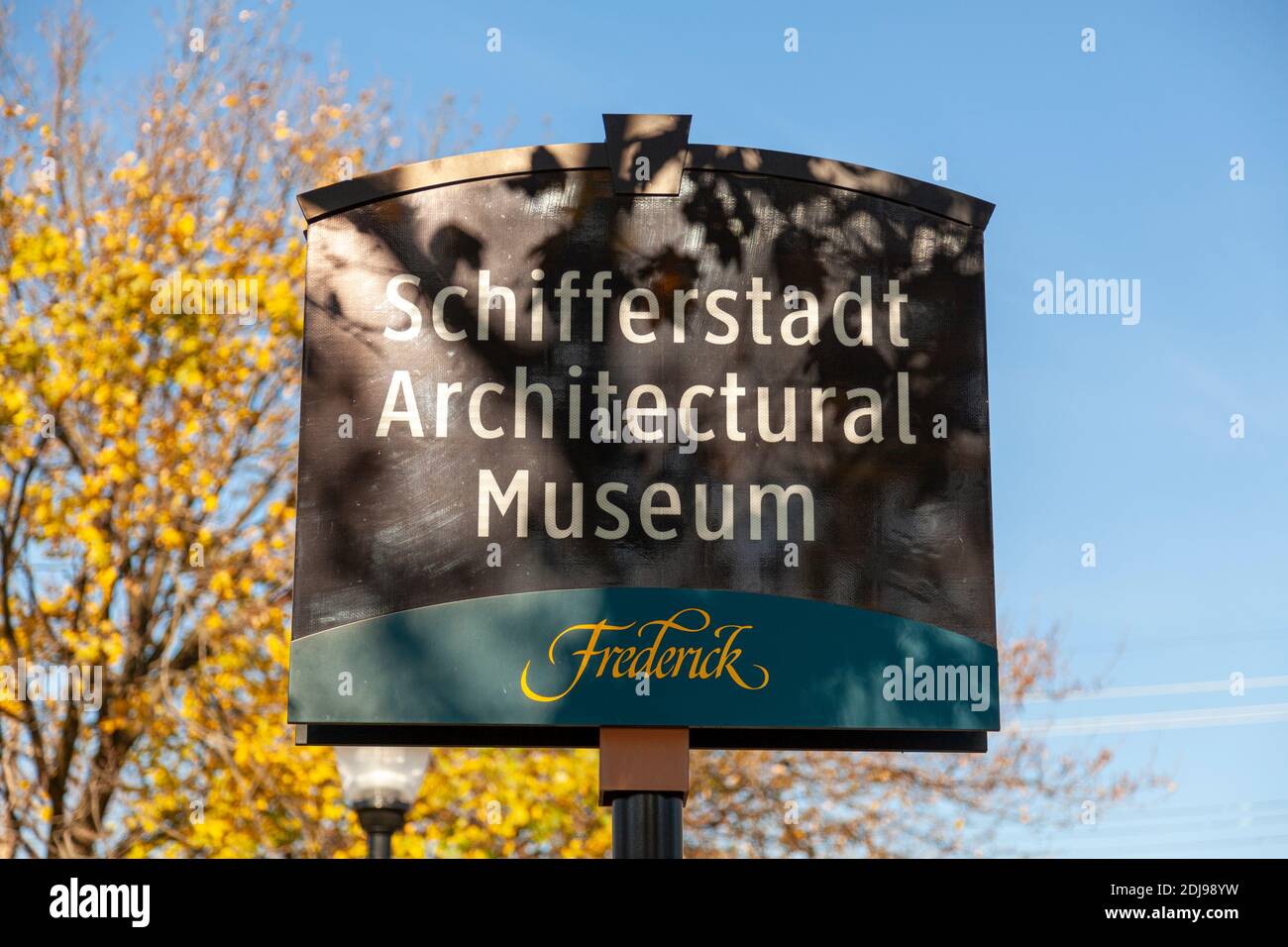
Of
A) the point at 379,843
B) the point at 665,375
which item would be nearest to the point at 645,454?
the point at 665,375

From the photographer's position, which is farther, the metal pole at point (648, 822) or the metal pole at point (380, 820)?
the metal pole at point (380, 820)

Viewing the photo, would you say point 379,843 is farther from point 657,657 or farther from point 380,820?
point 657,657

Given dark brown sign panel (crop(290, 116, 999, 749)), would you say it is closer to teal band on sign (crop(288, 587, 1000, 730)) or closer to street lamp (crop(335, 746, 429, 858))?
teal band on sign (crop(288, 587, 1000, 730))

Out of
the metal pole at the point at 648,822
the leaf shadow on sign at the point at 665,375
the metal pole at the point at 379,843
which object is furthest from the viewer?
the metal pole at the point at 379,843

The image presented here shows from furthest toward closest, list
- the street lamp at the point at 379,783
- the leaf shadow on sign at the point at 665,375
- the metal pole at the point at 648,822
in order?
the street lamp at the point at 379,783 → the leaf shadow on sign at the point at 665,375 → the metal pole at the point at 648,822

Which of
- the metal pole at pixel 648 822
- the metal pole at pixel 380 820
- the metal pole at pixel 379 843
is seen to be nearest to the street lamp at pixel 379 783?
the metal pole at pixel 380 820

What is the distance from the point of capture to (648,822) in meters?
5.21

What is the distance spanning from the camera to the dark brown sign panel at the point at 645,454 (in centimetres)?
523

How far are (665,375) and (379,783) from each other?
410cm

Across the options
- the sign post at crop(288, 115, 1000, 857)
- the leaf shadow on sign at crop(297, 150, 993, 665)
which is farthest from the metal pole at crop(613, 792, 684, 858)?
the leaf shadow on sign at crop(297, 150, 993, 665)

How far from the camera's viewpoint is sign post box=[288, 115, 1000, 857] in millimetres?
5223

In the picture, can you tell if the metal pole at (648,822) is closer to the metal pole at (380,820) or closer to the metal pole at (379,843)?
the metal pole at (380,820)
